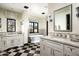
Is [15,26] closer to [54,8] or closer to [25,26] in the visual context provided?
[25,26]

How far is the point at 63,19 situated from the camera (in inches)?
97.0

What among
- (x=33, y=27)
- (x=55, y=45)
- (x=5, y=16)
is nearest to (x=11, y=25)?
(x=5, y=16)

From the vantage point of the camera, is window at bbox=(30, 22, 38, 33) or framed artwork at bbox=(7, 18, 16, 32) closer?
framed artwork at bbox=(7, 18, 16, 32)

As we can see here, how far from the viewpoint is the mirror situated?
7.21 feet

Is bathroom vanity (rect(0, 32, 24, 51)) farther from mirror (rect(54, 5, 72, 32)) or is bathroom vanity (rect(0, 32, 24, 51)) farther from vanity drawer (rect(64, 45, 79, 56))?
vanity drawer (rect(64, 45, 79, 56))

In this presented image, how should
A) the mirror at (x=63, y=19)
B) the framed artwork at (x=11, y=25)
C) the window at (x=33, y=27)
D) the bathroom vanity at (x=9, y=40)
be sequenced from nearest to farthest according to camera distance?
1. the mirror at (x=63, y=19)
2. the bathroom vanity at (x=9, y=40)
3. the framed artwork at (x=11, y=25)
4. the window at (x=33, y=27)

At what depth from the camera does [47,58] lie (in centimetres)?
78

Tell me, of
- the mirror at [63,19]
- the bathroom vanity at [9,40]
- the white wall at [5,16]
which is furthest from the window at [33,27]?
the mirror at [63,19]

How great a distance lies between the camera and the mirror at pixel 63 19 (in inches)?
86.5

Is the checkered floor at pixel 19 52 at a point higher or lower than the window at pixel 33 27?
lower

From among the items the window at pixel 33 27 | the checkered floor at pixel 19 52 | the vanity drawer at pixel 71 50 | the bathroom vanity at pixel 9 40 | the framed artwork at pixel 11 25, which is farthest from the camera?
the window at pixel 33 27

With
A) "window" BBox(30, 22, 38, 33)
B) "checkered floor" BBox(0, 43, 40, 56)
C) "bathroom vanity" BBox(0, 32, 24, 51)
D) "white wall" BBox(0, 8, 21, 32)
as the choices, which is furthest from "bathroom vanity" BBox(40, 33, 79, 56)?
"window" BBox(30, 22, 38, 33)

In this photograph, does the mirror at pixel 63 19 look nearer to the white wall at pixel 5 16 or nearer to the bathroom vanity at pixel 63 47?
the bathroom vanity at pixel 63 47

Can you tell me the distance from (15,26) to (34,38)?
6.68 feet
